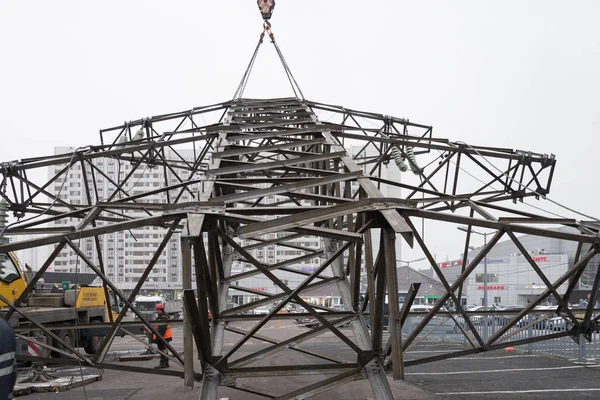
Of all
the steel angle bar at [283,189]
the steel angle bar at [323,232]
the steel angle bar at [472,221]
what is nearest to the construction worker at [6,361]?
the steel angle bar at [323,232]

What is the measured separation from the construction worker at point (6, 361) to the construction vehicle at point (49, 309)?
8.83 m

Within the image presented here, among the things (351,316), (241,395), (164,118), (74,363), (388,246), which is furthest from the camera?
(164,118)

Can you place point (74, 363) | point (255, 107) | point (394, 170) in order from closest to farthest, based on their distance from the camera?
point (74, 363)
point (255, 107)
point (394, 170)

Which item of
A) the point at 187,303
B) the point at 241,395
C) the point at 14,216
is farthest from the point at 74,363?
the point at 14,216

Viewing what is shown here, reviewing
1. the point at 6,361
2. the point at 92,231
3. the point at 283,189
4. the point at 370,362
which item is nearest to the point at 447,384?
the point at 370,362

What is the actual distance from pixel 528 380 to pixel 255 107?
10.9 metres

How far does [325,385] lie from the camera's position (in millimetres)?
8047

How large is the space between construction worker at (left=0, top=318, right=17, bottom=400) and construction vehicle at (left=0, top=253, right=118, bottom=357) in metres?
8.83

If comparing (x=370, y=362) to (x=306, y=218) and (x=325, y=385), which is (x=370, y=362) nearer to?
(x=325, y=385)

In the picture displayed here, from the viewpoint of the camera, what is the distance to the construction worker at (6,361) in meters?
3.80

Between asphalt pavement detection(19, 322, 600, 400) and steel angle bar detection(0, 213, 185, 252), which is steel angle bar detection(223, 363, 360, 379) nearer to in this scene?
steel angle bar detection(0, 213, 185, 252)

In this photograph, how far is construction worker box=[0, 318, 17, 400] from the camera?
380cm

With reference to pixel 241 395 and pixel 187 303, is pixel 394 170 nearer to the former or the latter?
pixel 241 395

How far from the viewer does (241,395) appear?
13336mm
